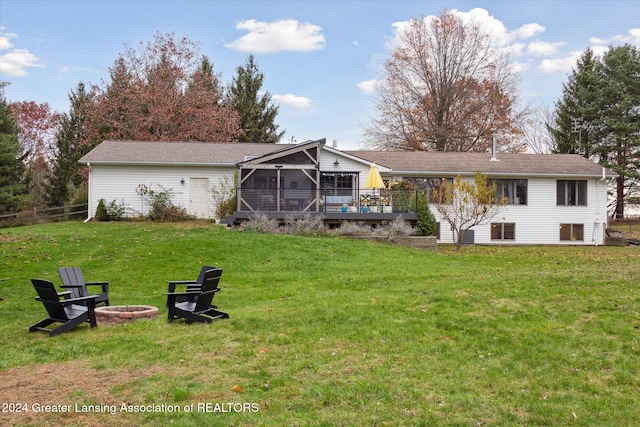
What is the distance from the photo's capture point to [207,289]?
8.05 meters

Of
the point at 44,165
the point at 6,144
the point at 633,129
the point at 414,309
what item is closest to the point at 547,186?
the point at 633,129

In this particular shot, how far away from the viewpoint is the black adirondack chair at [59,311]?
7414 millimetres

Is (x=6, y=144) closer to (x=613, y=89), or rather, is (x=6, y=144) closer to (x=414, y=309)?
(x=414, y=309)

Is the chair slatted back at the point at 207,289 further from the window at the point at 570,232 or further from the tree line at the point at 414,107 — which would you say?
the tree line at the point at 414,107

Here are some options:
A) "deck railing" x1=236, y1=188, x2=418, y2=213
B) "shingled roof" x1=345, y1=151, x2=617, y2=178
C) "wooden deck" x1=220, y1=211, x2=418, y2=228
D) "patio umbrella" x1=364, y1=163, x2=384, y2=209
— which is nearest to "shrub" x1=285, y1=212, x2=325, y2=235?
"wooden deck" x1=220, y1=211, x2=418, y2=228

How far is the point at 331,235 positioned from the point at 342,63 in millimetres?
10490

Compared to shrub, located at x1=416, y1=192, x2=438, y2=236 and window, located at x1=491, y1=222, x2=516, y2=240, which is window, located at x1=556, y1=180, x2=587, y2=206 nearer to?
window, located at x1=491, y1=222, x2=516, y2=240

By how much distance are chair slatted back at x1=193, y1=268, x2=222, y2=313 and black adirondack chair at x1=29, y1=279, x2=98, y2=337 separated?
1.45 meters

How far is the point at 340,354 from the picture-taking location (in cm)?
620

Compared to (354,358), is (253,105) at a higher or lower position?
higher

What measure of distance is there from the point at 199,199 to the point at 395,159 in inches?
392

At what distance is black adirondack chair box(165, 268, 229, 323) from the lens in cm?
788

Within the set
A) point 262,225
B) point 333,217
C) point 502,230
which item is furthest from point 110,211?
point 502,230

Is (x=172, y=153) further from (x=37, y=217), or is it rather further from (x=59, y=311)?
(x=59, y=311)
